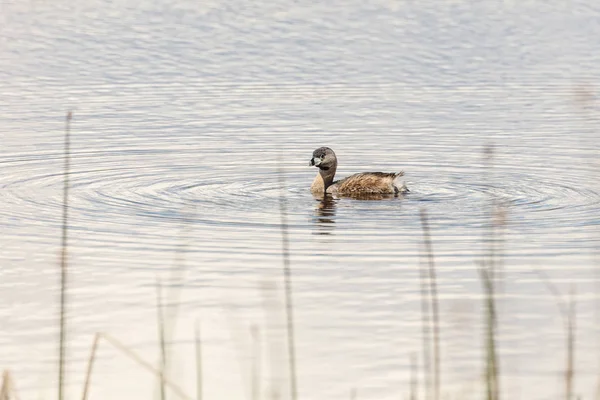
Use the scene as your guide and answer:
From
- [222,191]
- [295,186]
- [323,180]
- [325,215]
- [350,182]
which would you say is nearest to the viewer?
[325,215]

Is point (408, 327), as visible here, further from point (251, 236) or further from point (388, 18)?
point (388, 18)

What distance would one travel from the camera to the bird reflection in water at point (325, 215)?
1281 centimetres

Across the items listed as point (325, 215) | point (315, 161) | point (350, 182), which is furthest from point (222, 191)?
point (325, 215)

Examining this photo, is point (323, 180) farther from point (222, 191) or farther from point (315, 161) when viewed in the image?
point (222, 191)

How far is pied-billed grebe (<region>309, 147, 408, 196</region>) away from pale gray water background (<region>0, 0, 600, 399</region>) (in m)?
0.25

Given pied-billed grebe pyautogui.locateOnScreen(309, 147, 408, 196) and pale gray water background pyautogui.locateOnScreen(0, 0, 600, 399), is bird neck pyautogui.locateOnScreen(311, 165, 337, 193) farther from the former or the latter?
pale gray water background pyautogui.locateOnScreen(0, 0, 600, 399)

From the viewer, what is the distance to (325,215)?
13688 mm

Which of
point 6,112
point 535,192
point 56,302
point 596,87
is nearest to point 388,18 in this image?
point 596,87

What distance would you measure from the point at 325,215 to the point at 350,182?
1.35m

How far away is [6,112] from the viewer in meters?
19.7

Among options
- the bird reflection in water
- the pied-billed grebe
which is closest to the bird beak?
the pied-billed grebe

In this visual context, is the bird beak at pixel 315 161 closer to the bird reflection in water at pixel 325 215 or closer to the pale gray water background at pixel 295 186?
the pale gray water background at pixel 295 186

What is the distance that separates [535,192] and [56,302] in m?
6.12

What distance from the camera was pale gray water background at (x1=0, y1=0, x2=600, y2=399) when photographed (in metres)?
8.85
